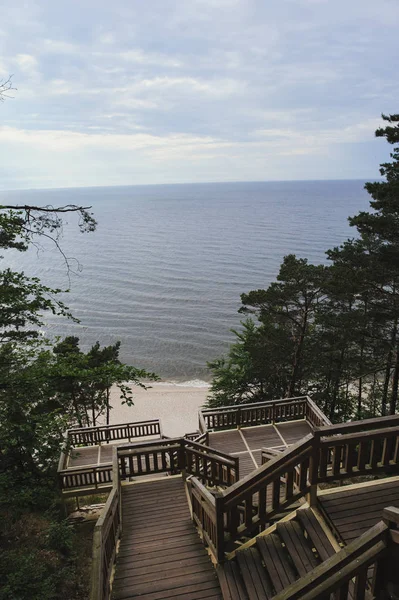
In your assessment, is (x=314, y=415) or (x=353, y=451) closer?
(x=353, y=451)

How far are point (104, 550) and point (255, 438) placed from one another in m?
6.96

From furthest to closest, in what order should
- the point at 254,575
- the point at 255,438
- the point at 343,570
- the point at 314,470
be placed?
the point at 255,438 → the point at 314,470 → the point at 254,575 → the point at 343,570

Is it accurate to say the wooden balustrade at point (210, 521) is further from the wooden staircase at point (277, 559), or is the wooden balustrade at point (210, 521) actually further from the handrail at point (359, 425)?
the handrail at point (359, 425)

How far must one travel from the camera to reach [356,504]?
420cm

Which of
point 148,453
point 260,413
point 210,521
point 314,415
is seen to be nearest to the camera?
point 210,521

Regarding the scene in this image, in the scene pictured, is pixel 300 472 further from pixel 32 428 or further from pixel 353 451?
pixel 32 428

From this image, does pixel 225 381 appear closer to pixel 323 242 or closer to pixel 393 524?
pixel 393 524

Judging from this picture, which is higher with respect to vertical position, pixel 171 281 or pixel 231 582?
pixel 231 582

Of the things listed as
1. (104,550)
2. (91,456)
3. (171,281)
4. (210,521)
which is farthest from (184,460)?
(171,281)

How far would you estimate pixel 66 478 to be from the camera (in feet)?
31.8

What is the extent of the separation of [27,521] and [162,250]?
60687 millimetres

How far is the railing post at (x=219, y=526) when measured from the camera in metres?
3.96

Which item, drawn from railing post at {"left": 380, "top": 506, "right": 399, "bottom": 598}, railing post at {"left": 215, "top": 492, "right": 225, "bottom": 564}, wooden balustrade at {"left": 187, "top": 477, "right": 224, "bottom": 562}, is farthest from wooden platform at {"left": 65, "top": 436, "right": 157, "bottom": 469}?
railing post at {"left": 380, "top": 506, "right": 399, "bottom": 598}

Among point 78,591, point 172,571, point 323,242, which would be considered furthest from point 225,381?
point 323,242
